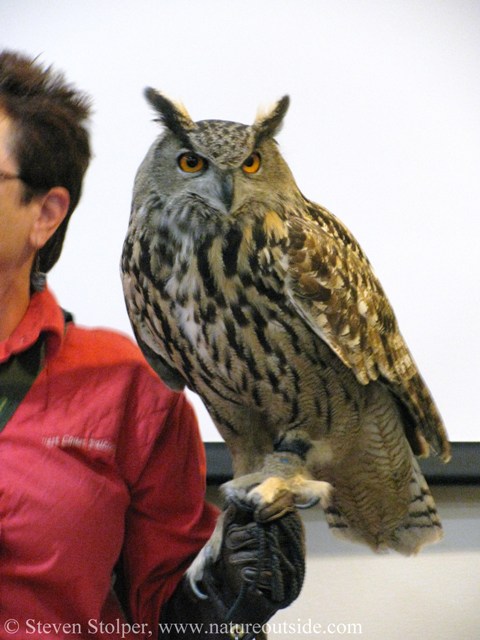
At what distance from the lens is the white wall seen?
1.13 metres

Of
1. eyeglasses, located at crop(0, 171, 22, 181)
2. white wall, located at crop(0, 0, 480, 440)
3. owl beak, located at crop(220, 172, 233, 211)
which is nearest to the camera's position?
owl beak, located at crop(220, 172, 233, 211)

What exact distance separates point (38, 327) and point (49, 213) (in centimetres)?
14

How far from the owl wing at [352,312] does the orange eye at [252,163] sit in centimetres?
6

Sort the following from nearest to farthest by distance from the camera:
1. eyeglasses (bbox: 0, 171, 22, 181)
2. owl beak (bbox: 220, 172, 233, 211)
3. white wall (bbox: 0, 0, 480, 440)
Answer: owl beak (bbox: 220, 172, 233, 211) < eyeglasses (bbox: 0, 171, 22, 181) < white wall (bbox: 0, 0, 480, 440)

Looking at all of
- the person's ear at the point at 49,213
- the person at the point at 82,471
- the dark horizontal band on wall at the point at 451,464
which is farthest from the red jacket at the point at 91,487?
the dark horizontal band on wall at the point at 451,464

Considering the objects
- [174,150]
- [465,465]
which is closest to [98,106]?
[174,150]

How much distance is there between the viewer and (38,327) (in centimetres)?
89

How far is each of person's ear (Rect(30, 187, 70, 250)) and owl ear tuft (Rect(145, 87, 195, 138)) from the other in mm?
178

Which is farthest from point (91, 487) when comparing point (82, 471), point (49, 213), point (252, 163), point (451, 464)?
point (451, 464)

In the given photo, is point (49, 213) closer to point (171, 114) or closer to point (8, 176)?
point (8, 176)

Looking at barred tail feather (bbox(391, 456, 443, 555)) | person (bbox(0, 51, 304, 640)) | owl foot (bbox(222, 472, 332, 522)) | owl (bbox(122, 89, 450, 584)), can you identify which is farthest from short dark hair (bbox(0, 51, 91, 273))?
barred tail feather (bbox(391, 456, 443, 555))

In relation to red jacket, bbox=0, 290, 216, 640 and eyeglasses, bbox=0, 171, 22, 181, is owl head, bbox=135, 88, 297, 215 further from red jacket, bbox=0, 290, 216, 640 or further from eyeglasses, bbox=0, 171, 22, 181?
red jacket, bbox=0, 290, 216, 640

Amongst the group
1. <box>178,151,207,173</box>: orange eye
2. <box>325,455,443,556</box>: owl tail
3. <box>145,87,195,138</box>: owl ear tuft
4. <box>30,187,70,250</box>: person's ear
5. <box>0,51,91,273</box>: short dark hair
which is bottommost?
<box>325,455,443,556</box>: owl tail

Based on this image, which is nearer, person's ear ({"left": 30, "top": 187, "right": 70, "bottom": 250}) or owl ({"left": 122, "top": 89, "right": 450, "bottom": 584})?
owl ({"left": 122, "top": 89, "right": 450, "bottom": 584})
